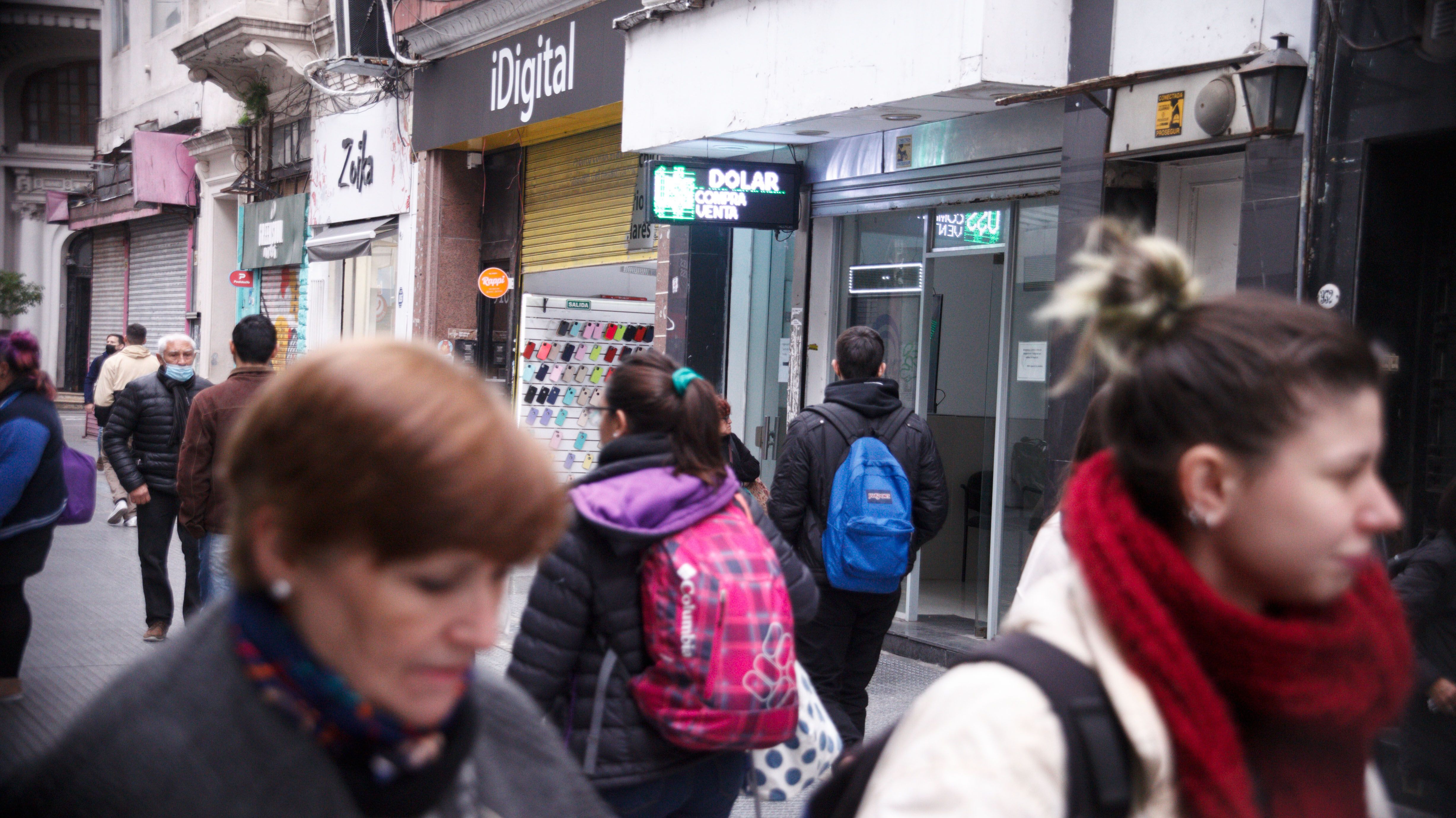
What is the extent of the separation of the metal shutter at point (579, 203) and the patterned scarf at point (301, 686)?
10.9 m

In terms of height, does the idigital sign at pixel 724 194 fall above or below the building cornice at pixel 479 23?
below

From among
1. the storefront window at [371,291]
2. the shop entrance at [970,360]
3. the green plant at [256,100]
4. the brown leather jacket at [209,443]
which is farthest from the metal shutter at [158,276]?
the brown leather jacket at [209,443]

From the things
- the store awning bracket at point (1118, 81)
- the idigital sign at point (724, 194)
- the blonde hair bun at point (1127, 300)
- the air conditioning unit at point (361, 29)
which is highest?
the air conditioning unit at point (361, 29)

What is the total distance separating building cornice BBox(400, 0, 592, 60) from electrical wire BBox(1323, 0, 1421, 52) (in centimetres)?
709

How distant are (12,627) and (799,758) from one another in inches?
183

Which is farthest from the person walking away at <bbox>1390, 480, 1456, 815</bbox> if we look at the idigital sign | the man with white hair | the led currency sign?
the man with white hair

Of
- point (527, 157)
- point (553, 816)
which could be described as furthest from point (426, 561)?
point (527, 157)

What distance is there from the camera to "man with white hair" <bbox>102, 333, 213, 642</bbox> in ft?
24.8

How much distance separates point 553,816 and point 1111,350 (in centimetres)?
88

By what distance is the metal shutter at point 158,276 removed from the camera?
78.3 ft

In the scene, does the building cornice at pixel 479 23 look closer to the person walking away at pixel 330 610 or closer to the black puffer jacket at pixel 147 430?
the black puffer jacket at pixel 147 430

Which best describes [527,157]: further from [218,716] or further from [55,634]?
[218,716]

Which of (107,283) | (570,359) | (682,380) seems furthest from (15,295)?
(682,380)

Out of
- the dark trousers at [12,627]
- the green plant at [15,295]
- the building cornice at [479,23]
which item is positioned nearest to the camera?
the dark trousers at [12,627]
